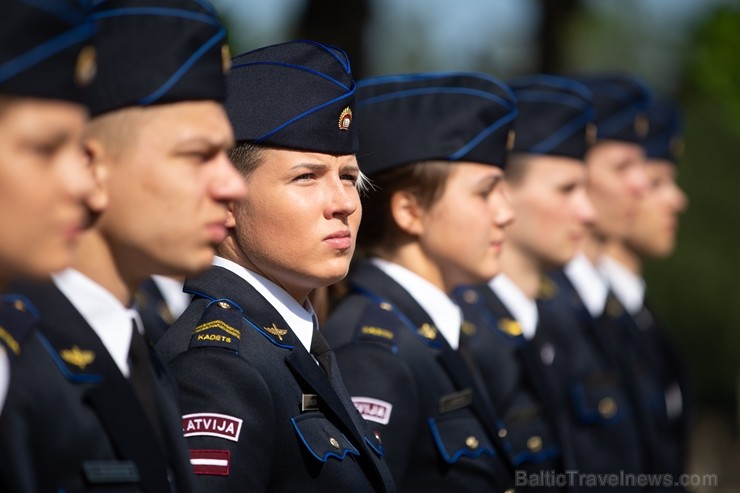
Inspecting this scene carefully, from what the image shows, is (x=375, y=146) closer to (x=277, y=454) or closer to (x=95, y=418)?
(x=277, y=454)

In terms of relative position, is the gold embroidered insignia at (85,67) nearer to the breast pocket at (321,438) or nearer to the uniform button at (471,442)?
the breast pocket at (321,438)

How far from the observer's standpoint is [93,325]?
2.95 metres

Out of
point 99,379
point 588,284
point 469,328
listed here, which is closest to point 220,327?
point 99,379

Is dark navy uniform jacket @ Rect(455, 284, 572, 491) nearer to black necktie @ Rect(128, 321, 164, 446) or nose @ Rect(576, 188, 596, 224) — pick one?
nose @ Rect(576, 188, 596, 224)

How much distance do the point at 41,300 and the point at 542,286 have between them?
4514mm

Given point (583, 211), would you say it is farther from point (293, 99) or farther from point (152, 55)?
point (152, 55)

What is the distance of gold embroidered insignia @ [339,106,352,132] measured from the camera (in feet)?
13.2

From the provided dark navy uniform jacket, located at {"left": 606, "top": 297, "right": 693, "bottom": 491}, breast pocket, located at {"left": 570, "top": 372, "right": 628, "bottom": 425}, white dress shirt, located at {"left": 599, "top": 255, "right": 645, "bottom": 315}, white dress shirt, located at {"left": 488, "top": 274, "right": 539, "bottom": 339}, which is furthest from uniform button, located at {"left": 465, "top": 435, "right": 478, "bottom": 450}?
white dress shirt, located at {"left": 599, "top": 255, "right": 645, "bottom": 315}

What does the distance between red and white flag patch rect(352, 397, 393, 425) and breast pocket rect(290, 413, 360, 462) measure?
51cm

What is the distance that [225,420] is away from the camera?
3.47 metres

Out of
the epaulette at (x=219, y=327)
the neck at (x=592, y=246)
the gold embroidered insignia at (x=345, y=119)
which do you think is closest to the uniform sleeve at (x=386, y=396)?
the epaulette at (x=219, y=327)

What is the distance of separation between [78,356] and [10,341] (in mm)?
184

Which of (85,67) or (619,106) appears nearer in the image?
(85,67)

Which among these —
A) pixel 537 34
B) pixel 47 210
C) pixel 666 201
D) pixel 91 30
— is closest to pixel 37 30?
Result: pixel 91 30
